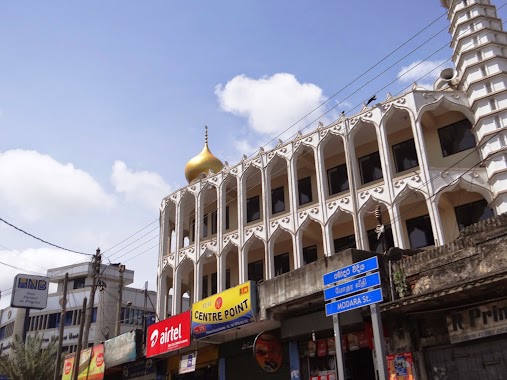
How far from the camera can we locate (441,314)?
13094 mm

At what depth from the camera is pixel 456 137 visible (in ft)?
67.5

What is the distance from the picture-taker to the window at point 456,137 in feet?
66.4

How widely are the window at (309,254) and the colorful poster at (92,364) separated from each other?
A: 11297 mm

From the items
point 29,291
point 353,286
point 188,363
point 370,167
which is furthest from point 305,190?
point 29,291

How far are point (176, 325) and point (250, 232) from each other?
233 inches

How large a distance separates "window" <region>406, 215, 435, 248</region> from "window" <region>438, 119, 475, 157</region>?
2.81 m

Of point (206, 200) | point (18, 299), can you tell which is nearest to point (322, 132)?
point (206, 200)

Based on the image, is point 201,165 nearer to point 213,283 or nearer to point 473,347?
point 213,283

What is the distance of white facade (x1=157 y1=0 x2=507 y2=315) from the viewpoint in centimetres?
1917

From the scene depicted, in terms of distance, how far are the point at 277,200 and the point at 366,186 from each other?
612cm

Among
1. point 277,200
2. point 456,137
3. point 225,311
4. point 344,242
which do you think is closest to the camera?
point 225,311

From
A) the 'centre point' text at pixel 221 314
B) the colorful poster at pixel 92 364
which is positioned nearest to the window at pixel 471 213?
the 'centre point' text at pixel 221 314

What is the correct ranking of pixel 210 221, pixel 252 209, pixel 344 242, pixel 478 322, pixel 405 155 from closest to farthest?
1. pixel 478 322
2. pixel 405 155
3. pixel 344 242
4. pixel 252 209
5. pixel 210 221

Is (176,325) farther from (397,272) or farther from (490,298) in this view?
(490,298)
